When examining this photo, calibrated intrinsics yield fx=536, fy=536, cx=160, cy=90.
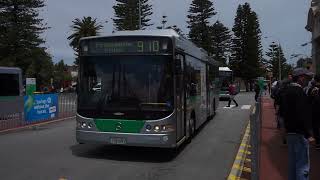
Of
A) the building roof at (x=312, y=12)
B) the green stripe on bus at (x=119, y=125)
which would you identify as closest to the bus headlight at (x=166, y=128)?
the green stripe on bus at (x=119, y=125)

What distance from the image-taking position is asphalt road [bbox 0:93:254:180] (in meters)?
10.2

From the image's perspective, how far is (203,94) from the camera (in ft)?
60.7

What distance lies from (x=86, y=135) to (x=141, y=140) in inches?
52.0

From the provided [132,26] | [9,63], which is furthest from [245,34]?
[9,63]

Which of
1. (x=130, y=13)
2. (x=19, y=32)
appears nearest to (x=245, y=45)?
(x=130, y=13)

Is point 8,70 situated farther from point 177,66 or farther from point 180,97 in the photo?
point 177,66

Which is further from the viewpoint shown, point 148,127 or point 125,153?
point 125,153

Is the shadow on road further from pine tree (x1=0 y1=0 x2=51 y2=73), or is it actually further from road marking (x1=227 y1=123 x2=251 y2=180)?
pine tree (x1=0 y1=0 x2=51 y2=73)

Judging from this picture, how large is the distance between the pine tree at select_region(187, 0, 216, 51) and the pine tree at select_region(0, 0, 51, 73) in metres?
30.4

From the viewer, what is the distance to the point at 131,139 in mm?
11664

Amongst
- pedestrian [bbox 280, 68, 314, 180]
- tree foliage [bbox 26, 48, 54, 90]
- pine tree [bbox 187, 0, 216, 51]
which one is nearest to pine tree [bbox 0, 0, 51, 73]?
tree foliage [bbox 26, 48, 54, 90]

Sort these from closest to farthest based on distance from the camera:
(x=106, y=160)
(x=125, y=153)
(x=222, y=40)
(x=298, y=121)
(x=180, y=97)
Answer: (x=298, y=121) < (x=106, y=160) < (x=180, y=97) < (x=125, y=153) < (x=222, y=40)

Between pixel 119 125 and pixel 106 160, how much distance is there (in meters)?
0.84

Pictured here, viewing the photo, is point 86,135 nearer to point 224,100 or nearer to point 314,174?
point 314,174
